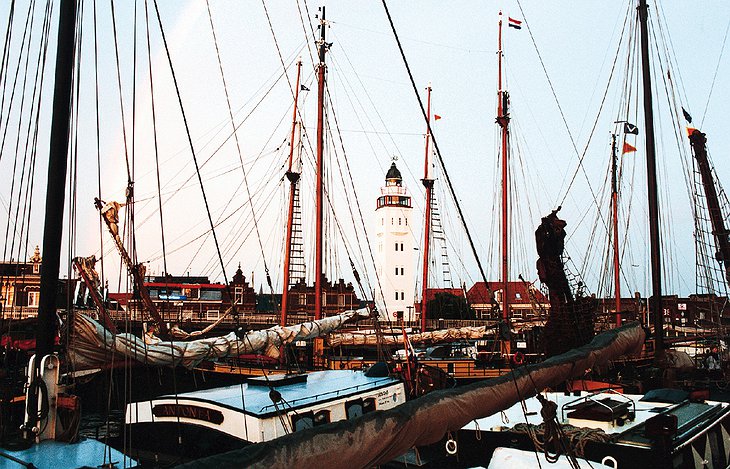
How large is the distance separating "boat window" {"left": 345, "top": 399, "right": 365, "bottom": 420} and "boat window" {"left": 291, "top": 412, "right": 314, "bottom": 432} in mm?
1133

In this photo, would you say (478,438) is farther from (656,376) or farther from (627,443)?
(656,376)

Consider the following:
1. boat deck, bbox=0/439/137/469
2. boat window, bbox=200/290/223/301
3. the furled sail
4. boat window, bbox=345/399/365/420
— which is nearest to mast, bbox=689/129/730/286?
the furled sail

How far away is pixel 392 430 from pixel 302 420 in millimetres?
5976

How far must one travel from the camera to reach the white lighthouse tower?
79500 mm

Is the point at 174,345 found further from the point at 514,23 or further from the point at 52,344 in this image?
the point at 514,23

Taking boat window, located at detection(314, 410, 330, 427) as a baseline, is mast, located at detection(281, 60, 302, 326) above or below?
above

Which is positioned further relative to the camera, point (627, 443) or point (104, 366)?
point (104, 366)

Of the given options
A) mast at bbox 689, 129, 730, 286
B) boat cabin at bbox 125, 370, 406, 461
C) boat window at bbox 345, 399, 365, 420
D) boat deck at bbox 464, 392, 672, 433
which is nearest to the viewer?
boat deck at bbox 464, 392, 672, 433

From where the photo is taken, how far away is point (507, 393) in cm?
554

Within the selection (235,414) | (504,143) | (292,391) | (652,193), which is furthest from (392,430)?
(504,143)

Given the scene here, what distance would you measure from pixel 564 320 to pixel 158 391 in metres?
19.0

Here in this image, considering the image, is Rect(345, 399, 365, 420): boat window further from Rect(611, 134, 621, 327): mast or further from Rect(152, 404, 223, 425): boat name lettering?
Rect(611, 134, 621, 327): mast

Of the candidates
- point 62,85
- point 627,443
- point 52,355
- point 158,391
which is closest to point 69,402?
point 52,355

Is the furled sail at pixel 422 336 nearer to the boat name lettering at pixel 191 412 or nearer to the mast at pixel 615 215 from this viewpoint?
the mast at pixel 615 215
